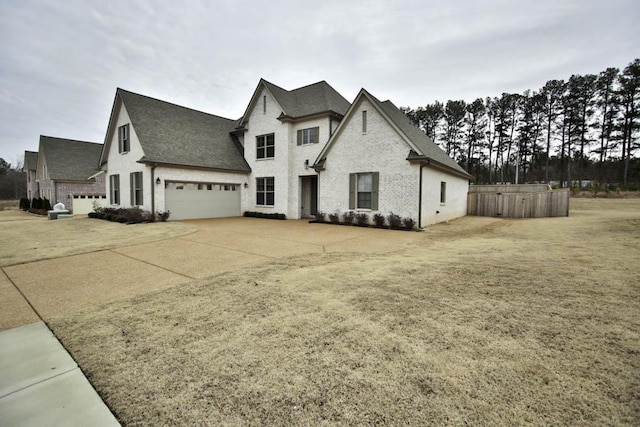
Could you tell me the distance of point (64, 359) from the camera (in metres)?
2.68

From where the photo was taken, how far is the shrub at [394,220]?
1257cm

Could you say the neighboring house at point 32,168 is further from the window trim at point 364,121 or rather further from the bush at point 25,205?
the window trim at point 364,121

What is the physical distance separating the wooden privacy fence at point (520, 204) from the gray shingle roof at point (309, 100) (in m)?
11.9

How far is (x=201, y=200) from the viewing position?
17062mm

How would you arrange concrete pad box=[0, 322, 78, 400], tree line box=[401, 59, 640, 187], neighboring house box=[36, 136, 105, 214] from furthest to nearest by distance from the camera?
tree line box=[401, 59, 640, 187] → neighboring house box=[36, 136, 105, 214] → concrete pad box=[0, 322, 78, 400]

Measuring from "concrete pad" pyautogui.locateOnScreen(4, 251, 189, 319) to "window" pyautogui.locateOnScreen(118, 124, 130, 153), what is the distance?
12.6m

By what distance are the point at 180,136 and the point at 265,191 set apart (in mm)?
6193

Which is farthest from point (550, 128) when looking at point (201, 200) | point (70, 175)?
point (70, 175)

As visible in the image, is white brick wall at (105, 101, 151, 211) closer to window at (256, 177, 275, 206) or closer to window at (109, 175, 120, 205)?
window at (109, 175, 120, 205)

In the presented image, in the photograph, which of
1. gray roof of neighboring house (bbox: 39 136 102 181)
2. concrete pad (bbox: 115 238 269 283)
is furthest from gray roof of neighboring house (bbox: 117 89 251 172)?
gray roof of neighboring house (bbox: 39 136 102 181)

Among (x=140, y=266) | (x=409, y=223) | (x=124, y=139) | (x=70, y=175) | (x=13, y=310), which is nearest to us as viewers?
(x=13, y=310)

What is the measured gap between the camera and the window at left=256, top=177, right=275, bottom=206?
18297mm

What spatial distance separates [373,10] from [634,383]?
512 inches

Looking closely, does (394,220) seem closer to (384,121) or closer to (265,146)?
(384,121)
